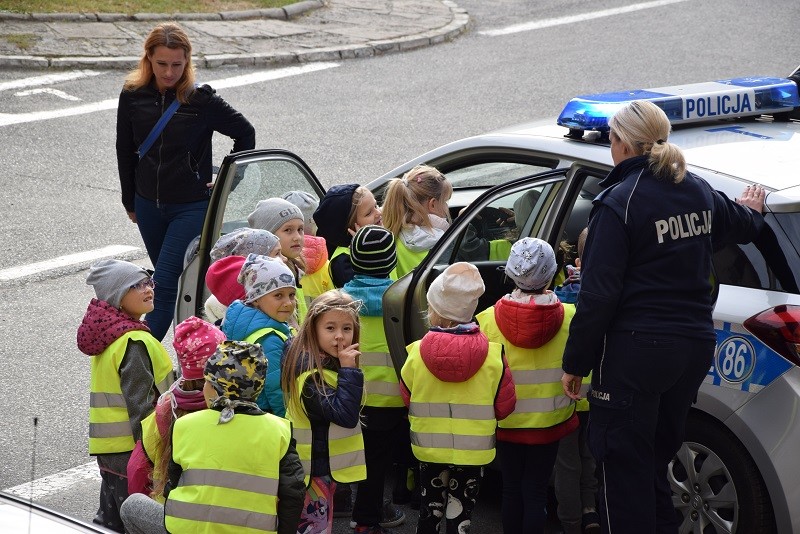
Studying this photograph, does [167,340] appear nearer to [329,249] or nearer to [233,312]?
[329,249]

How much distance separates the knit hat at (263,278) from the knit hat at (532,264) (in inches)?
36.1

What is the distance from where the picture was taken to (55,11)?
14.5 m

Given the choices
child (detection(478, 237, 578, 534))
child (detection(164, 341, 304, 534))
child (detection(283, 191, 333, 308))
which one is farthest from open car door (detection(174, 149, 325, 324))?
child (detection(164, 341, 304, 534))

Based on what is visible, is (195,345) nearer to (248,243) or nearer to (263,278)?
(263,278)

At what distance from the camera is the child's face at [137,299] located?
4871mm

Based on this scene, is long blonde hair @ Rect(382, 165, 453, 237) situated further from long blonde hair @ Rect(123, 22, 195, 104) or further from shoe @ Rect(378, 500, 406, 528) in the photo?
long blonde hair @ Rect(123, 22, 195, 104)

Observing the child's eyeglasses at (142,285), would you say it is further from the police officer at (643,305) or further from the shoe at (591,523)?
the shoe at (591,523)

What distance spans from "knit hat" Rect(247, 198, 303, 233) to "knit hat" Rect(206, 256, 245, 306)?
38 centimetres

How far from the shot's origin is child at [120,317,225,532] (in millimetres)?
4285

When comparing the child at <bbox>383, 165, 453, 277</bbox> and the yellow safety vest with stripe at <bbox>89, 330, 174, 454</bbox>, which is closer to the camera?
the yellow safety vest with stripe at <bbox>89, 330, 174, 454</bbox>

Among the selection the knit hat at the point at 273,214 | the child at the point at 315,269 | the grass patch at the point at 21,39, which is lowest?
the child at the point at 315,269

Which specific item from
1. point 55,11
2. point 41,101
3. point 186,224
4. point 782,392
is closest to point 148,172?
point 186,224

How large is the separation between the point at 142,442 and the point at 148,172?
2.60m

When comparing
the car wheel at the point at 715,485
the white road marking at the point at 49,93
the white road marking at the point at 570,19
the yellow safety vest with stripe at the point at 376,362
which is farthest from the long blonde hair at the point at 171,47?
the white road marking at the point at 570,19
